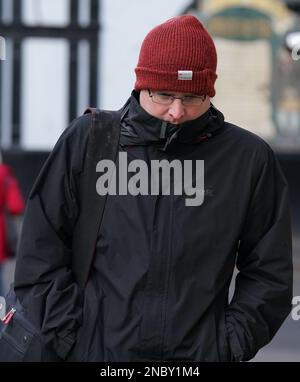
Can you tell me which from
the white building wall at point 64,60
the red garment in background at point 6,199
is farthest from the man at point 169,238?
the white building wall at point 64,60

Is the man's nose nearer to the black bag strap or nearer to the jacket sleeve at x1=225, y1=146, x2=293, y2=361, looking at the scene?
the black bag strap

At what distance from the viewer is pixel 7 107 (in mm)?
13523

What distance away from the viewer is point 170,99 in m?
2.63

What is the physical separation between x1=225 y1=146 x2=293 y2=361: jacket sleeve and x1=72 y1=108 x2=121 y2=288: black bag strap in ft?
1.31

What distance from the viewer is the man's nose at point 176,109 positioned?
2584 millimetres

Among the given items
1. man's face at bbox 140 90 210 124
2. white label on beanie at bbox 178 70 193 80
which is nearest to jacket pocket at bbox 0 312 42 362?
man's face at bbox 140 90 210 124

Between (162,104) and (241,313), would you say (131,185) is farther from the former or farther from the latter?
(241,313)

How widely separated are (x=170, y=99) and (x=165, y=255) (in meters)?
0.42

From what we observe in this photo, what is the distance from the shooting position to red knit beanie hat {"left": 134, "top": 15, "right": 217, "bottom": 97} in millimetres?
2613

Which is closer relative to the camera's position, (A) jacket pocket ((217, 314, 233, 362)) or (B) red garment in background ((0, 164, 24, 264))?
(A) jacket pocket ((217, 314, 233, 362))

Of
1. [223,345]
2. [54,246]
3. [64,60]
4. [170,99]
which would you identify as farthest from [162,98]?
[64,60]

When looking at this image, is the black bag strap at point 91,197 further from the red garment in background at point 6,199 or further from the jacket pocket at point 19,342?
the red garment in background at point 6,199

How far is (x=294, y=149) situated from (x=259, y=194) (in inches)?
409
